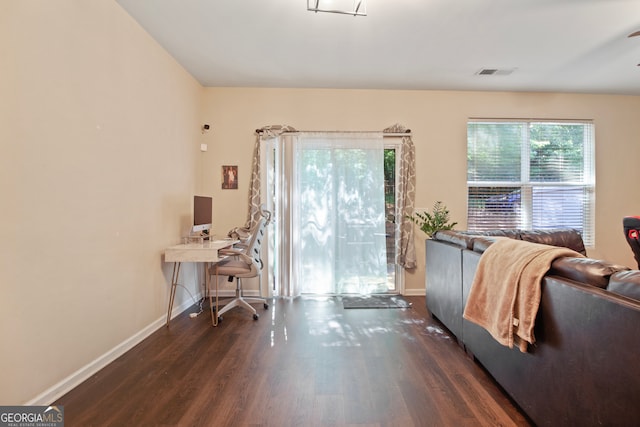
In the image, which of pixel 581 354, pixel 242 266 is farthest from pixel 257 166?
pixel 581 354

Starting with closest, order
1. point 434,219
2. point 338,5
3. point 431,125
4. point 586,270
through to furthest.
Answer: point 586,270 < point 338,5 < point 434,219 < point 431,125

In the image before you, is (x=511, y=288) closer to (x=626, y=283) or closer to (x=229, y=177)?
(x=626, y=283)

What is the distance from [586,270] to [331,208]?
2.81 metres

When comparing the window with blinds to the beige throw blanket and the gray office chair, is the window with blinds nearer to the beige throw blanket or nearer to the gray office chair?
the beige throw blanket

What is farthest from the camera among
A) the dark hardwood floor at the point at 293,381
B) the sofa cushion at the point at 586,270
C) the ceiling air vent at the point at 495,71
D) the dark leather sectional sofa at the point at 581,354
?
the ceiling air vent at the point at 495,71

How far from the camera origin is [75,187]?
1.90 metres

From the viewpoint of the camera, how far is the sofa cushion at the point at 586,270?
1.24 m

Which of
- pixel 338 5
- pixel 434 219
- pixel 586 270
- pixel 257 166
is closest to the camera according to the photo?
pixel 586 270

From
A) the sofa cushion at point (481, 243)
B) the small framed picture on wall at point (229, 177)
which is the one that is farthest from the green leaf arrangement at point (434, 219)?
the small framed picture on wall at point (229, 177)

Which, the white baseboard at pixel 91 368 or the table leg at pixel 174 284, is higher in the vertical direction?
the table leg at pixel 174 284

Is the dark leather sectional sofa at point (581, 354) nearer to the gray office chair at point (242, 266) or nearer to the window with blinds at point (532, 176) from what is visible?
the gray office chair at point (242, 266)

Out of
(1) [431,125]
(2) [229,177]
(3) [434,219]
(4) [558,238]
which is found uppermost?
(1) [431,125]

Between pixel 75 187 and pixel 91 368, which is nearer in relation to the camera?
pixel 75 187

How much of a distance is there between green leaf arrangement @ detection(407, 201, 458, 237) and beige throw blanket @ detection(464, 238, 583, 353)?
1.68m
